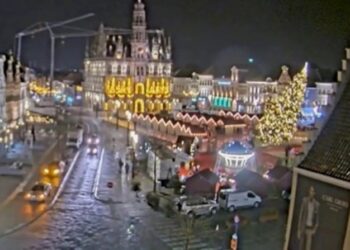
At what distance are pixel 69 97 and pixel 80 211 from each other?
94479mm

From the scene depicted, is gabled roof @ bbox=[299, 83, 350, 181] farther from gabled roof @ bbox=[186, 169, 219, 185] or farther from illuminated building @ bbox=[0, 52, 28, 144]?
illuminated building @ bbox=[0, 52, 28, 144]

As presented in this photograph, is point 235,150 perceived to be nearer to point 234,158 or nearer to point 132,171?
point 234,158

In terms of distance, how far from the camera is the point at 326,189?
10352mm

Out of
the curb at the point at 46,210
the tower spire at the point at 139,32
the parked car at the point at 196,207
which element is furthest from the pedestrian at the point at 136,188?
the tower spire at the point at 139,32

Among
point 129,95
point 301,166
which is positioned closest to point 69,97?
point 129,95

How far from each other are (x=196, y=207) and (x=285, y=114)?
62.3ft

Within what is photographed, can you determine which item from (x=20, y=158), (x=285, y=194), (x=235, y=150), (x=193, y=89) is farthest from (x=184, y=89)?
(x=285, y=194)

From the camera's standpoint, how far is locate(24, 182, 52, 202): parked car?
1140 inches

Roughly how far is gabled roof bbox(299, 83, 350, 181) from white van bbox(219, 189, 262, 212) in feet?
53.7

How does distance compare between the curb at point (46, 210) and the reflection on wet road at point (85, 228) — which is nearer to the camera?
the reflection on wet road at point (85, 228)

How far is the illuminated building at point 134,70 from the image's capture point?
94.5m

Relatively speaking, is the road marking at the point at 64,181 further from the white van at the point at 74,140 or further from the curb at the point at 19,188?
the white van at the point at 74,140

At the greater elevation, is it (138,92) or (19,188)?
(138,92)

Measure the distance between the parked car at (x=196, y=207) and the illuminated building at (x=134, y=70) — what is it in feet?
214
